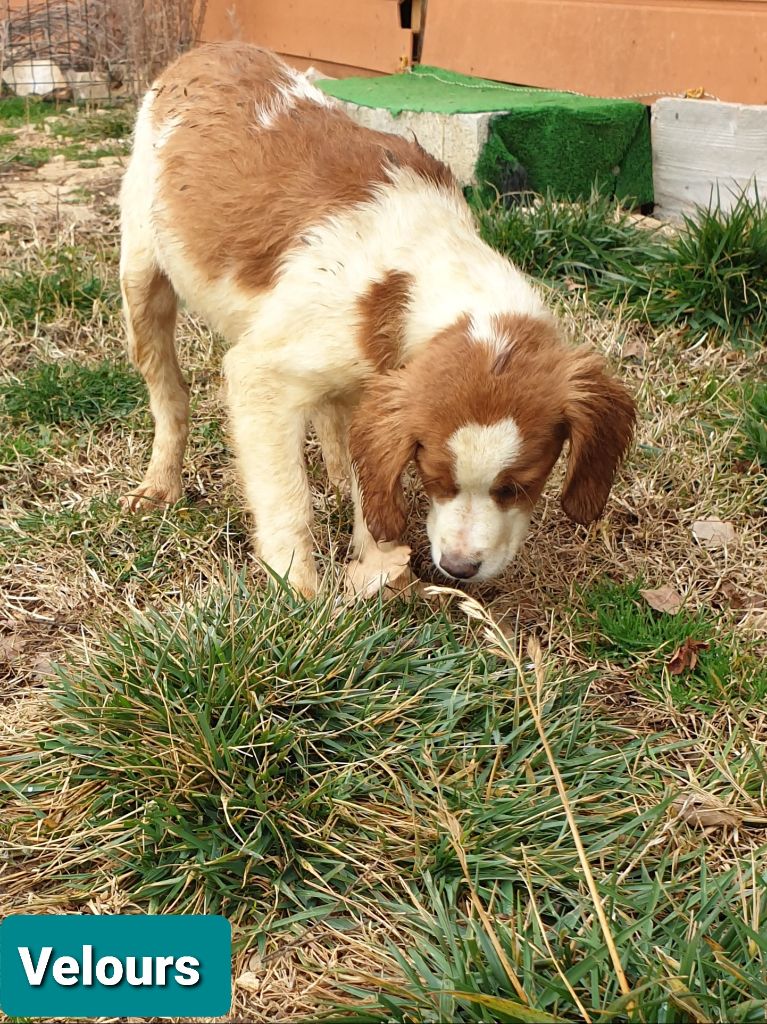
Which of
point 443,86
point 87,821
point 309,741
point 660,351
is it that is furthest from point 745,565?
point 443,86

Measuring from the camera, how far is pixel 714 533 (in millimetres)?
4219

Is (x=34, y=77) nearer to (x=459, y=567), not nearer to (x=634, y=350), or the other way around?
(x=634, y=350)

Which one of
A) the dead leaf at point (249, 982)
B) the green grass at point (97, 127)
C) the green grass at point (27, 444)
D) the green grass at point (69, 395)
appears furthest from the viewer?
the green grass at point (97, 127)

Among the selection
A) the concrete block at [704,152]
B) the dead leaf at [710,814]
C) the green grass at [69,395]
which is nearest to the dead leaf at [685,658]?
the dead leaf at [710,814]

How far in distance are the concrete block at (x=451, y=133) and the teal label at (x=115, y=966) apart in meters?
4.47

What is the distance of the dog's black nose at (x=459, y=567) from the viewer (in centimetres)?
327

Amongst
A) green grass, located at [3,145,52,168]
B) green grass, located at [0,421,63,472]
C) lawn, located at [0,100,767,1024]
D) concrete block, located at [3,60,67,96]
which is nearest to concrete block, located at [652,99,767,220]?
lawn, located at [0,100,767,1024]

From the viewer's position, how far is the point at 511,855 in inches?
106

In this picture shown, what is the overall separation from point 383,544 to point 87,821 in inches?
53.1

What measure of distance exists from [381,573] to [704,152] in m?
3.71

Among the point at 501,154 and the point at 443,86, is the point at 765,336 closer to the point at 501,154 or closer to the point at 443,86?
the point at 501,154

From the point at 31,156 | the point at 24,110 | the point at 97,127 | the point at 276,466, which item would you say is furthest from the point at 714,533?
the point at 24,110

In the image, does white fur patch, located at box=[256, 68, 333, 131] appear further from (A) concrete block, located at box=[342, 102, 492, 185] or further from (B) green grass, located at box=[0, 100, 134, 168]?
(B) green grass, located at box=[0, 100, 134, 168]

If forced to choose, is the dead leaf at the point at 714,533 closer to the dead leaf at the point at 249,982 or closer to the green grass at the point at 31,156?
the dead leaf at the point at 249,982
